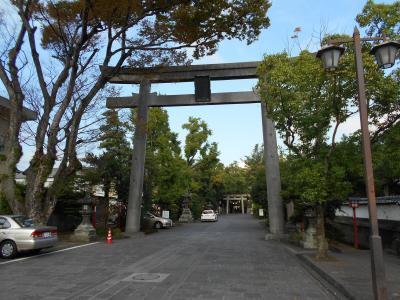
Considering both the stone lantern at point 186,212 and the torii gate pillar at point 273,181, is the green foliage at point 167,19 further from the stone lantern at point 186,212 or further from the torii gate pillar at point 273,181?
the stone lantern at point 186,212

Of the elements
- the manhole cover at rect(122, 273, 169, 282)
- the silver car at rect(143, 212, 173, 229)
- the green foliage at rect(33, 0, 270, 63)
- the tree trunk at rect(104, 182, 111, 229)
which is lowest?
the manhole cover at rect(122, 273, 169, 282)

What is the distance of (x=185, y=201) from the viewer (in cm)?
5325

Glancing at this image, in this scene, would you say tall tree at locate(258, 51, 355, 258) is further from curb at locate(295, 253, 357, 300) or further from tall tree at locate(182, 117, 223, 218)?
tall tree at locate(182, 117, 223, 218)

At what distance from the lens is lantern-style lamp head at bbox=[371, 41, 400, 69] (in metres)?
8.05

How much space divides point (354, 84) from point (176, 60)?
10.4 m

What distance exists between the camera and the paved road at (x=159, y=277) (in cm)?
847

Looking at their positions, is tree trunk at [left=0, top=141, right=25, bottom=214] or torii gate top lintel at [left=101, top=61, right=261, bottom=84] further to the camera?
torii gate top lintel at [left=101, top=61, right=261, bottom=84]

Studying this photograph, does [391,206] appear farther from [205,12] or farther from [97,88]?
[97,88]

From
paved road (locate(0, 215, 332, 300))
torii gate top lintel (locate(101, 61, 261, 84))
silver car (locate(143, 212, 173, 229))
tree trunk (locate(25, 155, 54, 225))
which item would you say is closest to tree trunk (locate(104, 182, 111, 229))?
silver car (locate(143, 212, 173, 229))

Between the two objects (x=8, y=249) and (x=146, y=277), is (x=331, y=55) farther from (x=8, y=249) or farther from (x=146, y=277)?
(x=8, y=249)

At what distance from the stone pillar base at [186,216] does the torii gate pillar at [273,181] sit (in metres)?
27.0

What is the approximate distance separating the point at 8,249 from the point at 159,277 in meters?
6.86

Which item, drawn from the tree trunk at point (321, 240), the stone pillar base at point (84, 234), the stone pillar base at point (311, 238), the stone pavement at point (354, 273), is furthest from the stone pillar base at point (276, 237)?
the stone pillar base at point (84, 234)

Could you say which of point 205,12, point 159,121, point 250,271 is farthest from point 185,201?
point 250,271
